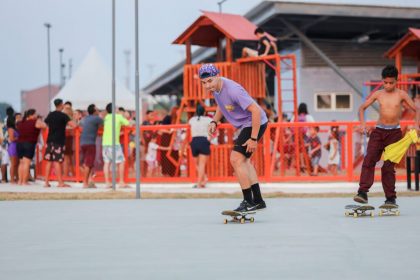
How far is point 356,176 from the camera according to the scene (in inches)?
799

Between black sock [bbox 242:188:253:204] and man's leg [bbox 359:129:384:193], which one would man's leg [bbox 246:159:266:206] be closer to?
black sock [bbox 242:188:253:204]

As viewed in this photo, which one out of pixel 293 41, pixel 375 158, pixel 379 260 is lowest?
pixel 379 260

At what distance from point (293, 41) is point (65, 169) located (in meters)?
14.2

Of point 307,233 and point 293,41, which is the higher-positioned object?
point 293,41

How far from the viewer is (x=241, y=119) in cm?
1120

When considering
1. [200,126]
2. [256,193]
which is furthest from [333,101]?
[256,193]

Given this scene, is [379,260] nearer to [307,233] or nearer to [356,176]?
[307,233]

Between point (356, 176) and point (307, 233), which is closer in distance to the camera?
point (307, 233)

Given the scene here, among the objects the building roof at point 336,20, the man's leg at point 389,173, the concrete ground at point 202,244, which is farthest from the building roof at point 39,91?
the man's leg at point 389,173

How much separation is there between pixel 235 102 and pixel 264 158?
949cm

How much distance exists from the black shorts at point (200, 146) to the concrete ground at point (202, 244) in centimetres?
560

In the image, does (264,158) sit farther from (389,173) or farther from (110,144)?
(389,173)

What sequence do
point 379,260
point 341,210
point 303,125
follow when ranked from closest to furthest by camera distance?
point 379,260 < point 341,210 < point 303,125

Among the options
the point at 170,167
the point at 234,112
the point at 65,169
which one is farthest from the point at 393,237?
the point at 65,169
